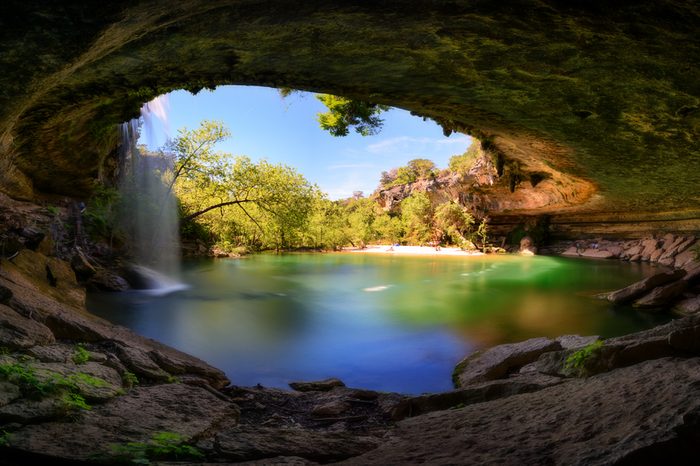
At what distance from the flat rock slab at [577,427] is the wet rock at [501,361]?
2296 mm

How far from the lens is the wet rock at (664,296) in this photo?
11.0 m

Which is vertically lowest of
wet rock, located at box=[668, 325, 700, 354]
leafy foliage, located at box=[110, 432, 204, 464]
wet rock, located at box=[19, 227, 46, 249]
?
leafy foliage, located at box=[110, 432, 204, 464]

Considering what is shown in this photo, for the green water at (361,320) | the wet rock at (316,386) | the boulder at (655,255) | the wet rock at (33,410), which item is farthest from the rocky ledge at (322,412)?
the boulder at (655,255)

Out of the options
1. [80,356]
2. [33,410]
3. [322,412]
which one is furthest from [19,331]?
[322,412]

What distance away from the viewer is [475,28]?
3992 millimetres

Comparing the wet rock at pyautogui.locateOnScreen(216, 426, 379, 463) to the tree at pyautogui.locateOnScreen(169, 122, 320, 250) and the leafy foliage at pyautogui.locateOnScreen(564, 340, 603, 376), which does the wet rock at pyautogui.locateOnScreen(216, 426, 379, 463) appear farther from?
the tree at pyautogui.locateOnScreen(169, 122, 320, 250)

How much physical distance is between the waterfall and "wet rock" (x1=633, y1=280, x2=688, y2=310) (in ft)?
51.2

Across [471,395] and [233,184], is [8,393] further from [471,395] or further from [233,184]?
[233,184]

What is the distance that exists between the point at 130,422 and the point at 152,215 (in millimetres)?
19744

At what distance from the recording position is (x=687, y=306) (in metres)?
10.5

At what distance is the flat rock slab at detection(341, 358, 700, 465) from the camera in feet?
5.83

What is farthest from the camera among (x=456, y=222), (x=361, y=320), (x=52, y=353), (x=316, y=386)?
(x=456, y=222)

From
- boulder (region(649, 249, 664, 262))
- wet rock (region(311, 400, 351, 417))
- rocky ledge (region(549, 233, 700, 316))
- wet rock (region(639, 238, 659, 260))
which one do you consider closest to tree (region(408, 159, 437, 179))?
rocky ledge (region(549, 233, 700, 316))

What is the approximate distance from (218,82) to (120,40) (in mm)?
2481
